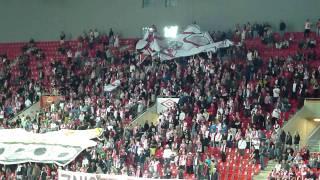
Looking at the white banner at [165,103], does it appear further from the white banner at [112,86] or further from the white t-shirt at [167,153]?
the white t-shirt at [167,153]

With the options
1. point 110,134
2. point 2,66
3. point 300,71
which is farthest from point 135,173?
point 2,66

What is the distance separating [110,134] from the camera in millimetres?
34062

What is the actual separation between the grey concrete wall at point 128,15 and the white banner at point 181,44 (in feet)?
6.13

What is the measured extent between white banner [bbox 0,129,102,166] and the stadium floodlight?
10.3 metres

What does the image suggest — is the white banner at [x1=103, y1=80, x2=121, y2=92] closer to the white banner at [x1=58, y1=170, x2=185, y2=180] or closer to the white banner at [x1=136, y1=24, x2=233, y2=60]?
the white banner at [x1=136, y1=24, x2=233, y2=60]

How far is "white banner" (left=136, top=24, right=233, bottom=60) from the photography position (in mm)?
39781

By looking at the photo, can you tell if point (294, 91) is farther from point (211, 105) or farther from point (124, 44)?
point (124, 44)

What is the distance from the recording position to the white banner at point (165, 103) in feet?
119

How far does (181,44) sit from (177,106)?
6.75 meters

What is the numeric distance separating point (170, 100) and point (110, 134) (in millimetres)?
3901

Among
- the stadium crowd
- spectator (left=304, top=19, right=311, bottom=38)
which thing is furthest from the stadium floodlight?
spectator (left=304, top=19, right=311, bottom=38)


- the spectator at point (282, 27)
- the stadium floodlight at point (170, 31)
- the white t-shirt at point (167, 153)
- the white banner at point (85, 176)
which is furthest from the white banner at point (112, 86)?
the white banner at point (85, 176)

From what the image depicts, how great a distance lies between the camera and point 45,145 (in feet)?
110

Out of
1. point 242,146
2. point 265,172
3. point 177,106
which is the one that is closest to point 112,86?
point 177,106
